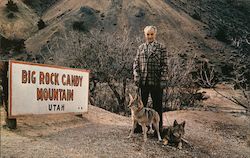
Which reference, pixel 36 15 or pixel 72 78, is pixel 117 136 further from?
pixel 36 15

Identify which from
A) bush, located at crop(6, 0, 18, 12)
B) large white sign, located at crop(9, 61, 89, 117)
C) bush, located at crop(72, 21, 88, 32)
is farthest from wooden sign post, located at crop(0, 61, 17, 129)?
bush, located at crop(6, 0, 18, 12)

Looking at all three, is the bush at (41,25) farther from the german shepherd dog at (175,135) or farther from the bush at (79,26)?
the german shepherd dog at (175,135)

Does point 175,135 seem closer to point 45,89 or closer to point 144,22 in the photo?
point 45,89

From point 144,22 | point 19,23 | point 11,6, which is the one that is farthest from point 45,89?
point 11,6

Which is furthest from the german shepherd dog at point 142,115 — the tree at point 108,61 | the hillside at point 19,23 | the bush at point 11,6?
the bush at point 11,6

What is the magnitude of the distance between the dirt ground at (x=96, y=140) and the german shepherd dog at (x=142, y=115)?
1.19ft

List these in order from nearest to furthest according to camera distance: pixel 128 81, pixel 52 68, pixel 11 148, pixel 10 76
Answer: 1. pixel 11 148
2. pixel 10 76
3. pixel 52 68
4. pixel 128 81

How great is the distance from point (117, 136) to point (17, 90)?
104 inches

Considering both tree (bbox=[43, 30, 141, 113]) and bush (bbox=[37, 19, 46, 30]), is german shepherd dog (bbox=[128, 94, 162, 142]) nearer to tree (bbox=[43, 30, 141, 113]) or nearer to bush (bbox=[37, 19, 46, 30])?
tree (bbox=[43, 30, 141, 113])

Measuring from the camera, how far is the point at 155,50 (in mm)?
10812

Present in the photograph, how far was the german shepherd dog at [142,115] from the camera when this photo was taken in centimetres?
1005

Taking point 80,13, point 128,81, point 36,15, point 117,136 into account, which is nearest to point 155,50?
point 117,136

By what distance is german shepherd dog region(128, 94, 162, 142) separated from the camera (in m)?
10.1

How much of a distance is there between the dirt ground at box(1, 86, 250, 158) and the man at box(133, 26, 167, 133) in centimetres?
120
